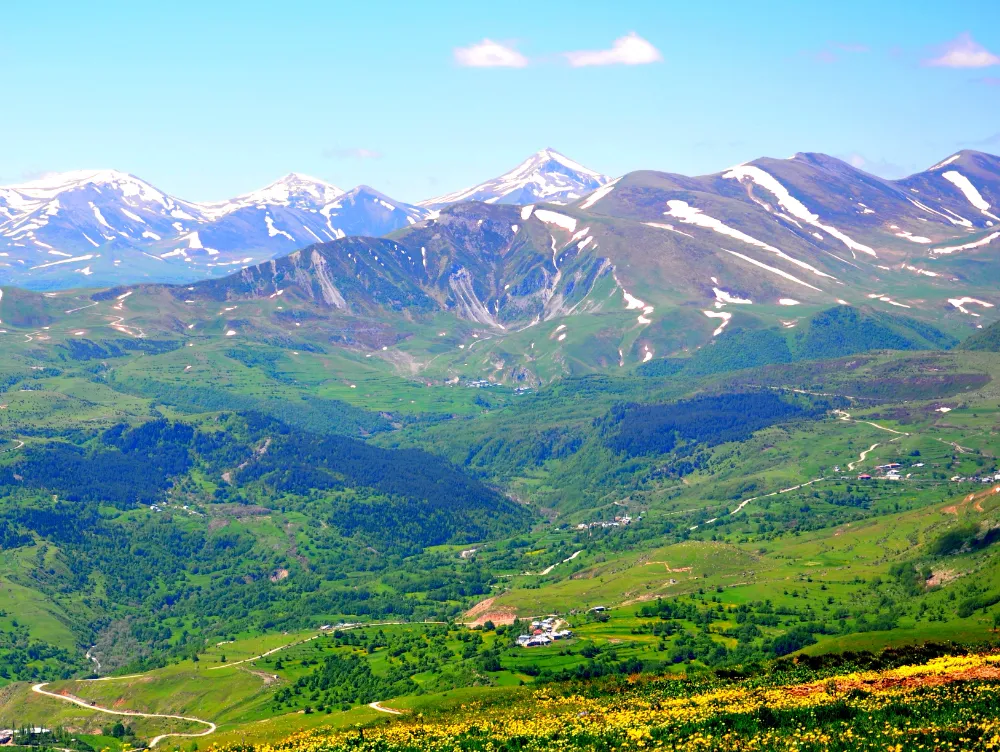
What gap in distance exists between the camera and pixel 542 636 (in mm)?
139625

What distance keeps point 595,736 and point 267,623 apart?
147489mm

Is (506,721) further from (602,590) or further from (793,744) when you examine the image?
(602,590)

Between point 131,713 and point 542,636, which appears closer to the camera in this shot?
point 131,713

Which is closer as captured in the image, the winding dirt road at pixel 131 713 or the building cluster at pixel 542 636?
the winding dirt road at pixel 131 713

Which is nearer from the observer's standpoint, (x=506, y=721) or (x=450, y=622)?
(x=506, y=721)

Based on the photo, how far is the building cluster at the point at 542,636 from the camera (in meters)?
137

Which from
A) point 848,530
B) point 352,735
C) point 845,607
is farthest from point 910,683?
point 848,530

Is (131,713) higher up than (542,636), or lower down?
lower down

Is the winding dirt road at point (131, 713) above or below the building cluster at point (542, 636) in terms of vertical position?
below

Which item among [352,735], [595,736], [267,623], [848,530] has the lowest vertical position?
[267,623]

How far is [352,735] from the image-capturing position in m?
76.8

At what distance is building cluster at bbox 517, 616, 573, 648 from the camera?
136625mm

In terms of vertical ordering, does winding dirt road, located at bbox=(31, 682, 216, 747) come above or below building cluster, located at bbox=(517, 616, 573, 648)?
below

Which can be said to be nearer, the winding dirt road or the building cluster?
the winding dirt road
